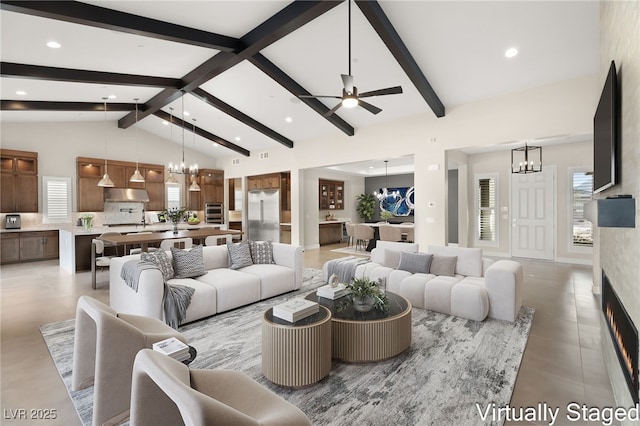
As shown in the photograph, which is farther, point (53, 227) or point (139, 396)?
point (53, 227)

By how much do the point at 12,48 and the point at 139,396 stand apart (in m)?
5.38

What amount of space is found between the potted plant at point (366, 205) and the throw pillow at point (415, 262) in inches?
304

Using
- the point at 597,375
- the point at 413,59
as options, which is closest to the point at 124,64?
the point at 413,59

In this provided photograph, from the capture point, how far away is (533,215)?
7.85 metres

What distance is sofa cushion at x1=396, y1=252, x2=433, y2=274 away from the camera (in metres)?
4.46

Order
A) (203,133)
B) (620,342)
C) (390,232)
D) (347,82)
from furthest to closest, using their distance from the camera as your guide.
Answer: (203,133) → (390,232) → (347,82) → (620,342)

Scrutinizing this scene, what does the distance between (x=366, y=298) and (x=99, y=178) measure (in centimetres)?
920

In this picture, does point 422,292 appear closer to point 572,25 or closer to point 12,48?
point 572,25

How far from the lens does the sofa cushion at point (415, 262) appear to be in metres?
4.46

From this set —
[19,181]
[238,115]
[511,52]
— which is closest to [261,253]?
[238,115]

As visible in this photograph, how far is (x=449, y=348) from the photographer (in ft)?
9.93

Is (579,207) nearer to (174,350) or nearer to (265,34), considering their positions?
(265,34)

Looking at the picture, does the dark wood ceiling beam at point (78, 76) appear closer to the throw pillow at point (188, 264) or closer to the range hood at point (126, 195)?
the throw pillow at point (188, 264)

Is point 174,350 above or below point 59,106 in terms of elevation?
below
